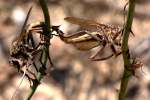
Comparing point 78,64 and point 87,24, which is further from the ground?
point 87,24

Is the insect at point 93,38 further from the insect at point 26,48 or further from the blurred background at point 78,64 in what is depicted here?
the blurred background at point 78,64

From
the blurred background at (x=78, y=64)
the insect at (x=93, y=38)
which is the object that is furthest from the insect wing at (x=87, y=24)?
the blurred background at (x=78, y=64)

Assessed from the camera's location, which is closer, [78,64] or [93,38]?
[93,38]

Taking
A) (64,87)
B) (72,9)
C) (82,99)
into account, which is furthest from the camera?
(72,9)

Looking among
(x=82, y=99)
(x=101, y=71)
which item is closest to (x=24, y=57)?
(x=82, y=99)

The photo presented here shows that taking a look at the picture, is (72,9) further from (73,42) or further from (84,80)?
(73,42)

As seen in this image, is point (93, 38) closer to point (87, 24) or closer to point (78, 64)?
point (87, 24)

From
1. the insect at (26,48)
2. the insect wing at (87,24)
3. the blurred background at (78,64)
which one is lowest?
the blurred background at (78,64)

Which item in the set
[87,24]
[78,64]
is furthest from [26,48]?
[78,64]
